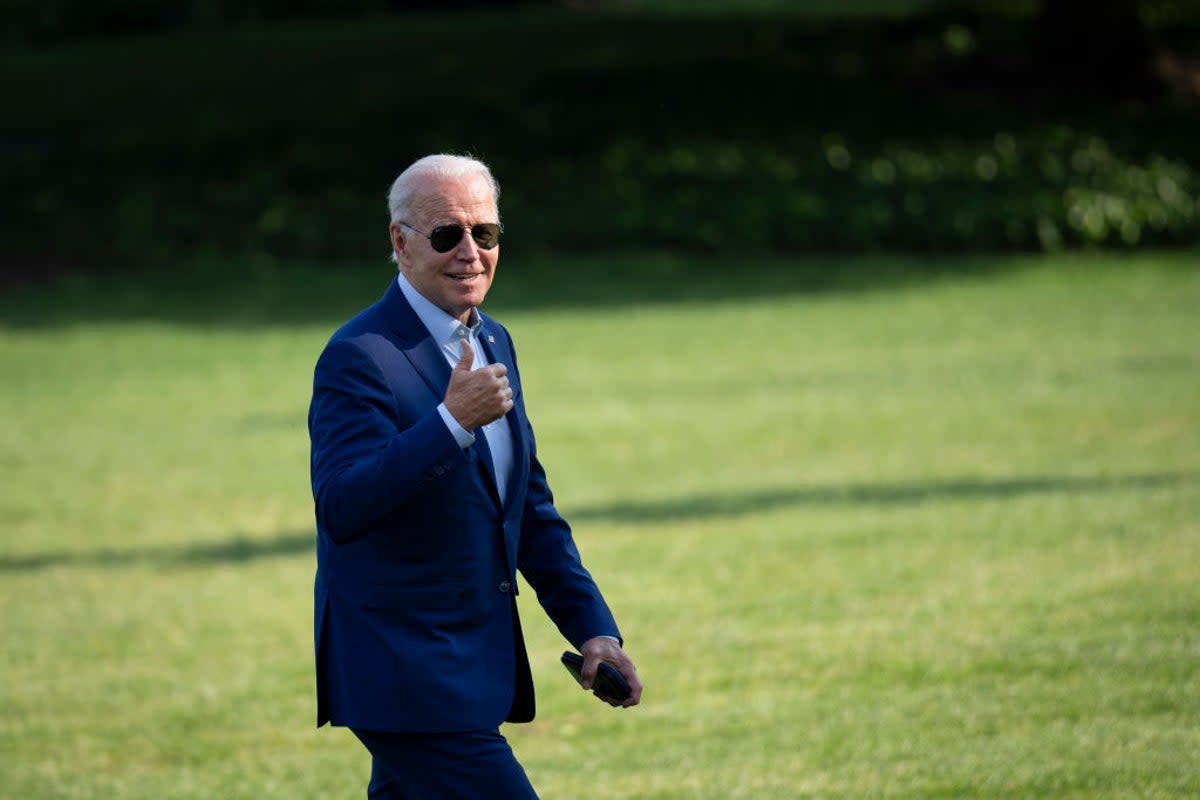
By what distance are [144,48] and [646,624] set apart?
31.8 meters

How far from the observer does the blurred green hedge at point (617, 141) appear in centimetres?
2495

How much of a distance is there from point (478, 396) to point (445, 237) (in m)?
0.47

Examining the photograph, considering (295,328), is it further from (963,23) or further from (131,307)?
(963,23)

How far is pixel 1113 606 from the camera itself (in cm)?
905

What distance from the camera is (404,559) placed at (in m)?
4.18

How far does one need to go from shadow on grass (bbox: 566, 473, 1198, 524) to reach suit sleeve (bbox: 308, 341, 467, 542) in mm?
7880

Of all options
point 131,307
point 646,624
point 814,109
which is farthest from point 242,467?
point 814,109

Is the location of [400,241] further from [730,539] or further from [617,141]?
[617,141]

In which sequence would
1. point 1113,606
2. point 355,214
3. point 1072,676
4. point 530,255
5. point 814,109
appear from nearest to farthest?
point 1072,676 → point 1113,606 → point 530,255 → point 355,214 → point 814,109

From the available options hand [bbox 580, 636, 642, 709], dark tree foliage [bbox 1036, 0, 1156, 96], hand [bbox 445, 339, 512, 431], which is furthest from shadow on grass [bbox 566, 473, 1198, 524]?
dark tree foliage [bbox 1036, 0, 1156, 96]

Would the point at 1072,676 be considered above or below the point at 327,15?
below

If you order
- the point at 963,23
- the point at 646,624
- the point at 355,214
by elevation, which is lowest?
the point at 646,624

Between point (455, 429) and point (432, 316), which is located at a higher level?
point (432, 316)

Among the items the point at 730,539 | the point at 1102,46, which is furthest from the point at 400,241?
the point at 1102,46
